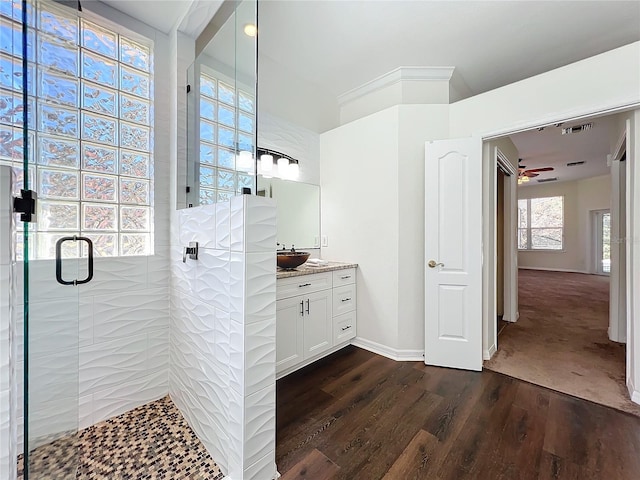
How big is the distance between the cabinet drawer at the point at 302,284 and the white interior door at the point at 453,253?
3.27ft

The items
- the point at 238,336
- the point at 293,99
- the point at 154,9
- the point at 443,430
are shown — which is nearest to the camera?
the point at 238,336

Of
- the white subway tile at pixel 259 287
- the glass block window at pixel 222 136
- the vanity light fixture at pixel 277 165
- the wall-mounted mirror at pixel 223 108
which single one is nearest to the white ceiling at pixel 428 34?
the wall-mounted mirror at pixel 223 108

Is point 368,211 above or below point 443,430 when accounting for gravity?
above

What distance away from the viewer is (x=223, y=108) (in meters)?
1.77

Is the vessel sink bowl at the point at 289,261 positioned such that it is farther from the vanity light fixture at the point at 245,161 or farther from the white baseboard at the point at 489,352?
the white baseboard at the point at 489,352

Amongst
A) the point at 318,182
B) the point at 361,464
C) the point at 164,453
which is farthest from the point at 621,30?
the point at 164,453

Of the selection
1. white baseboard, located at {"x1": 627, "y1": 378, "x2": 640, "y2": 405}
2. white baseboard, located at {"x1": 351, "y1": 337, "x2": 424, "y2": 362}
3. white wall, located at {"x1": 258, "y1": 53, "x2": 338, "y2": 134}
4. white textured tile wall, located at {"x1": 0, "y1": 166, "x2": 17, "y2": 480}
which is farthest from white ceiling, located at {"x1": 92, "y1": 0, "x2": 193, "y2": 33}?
white baseboard, located at {"x1": 627, "y1": 378, "x2": 640, "y2": 405}

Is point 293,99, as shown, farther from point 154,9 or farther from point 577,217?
point 577,217

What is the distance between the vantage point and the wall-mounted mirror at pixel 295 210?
2.86 metres

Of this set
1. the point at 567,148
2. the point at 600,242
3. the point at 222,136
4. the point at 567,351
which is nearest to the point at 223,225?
the point at 222,136

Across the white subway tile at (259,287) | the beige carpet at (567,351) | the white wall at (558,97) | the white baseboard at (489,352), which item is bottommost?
the beige carpet at (567,351)

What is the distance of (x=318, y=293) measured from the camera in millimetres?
2557

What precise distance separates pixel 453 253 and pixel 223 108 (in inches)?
88.6

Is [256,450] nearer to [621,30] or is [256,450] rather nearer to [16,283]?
[16,283]
